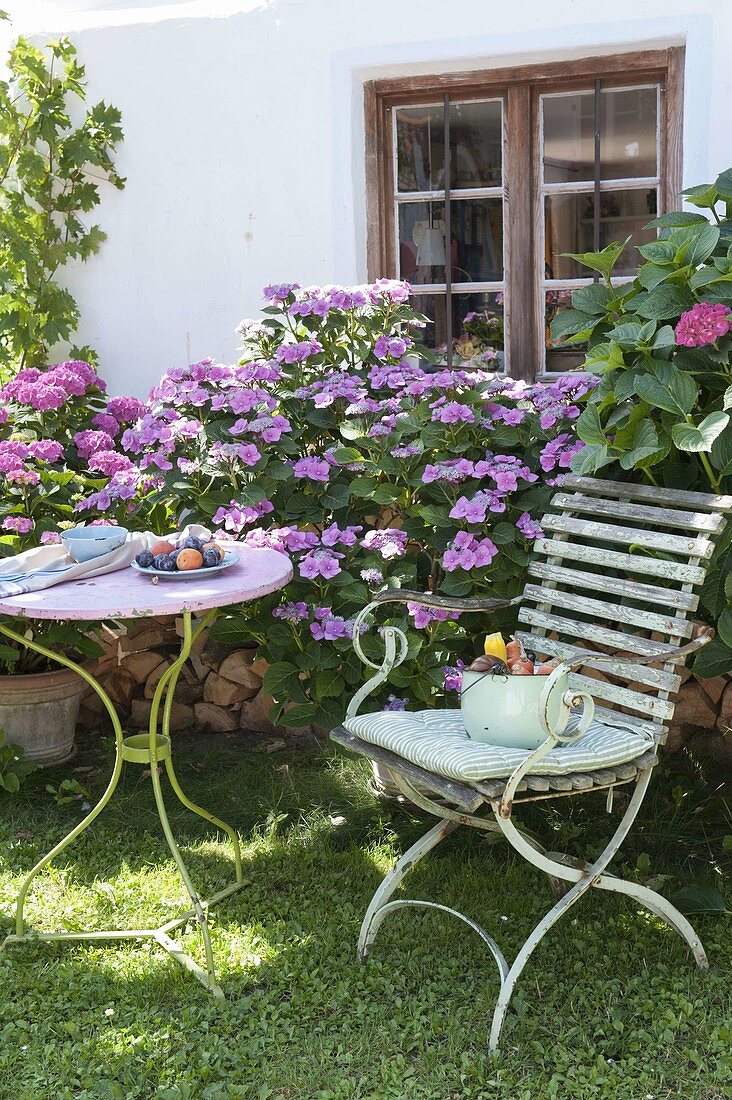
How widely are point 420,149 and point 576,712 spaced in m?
2.62

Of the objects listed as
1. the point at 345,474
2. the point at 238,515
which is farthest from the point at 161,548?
the point at 345,474

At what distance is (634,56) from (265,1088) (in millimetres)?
3589

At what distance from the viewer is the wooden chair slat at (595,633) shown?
108 inches

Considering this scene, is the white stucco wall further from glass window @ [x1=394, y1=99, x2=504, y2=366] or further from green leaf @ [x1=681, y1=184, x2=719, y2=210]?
green leaf @ [x1=681, y1=184, x2=719, y2=210]

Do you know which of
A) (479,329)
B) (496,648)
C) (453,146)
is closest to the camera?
(496,648)

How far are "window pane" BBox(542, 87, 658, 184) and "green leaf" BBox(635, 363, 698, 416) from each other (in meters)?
1.67

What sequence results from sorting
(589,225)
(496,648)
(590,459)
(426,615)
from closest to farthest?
(496,648), (590,459), (426,615), (589,225)

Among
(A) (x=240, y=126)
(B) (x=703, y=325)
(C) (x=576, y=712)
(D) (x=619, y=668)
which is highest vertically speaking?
A: (A) (x=240, y=126)

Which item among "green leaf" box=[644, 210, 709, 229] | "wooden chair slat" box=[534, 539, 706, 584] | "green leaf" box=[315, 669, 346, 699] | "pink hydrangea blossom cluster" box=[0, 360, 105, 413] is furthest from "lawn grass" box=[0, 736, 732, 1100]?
"green leaf" box=[644, 210, 709, 229]

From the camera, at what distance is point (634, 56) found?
13.4ft

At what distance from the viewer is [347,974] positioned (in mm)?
2734

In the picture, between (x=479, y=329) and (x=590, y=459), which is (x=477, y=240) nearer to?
(x=479, y=329)

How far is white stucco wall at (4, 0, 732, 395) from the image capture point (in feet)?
13.6

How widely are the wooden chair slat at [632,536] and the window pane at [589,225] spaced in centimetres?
154
